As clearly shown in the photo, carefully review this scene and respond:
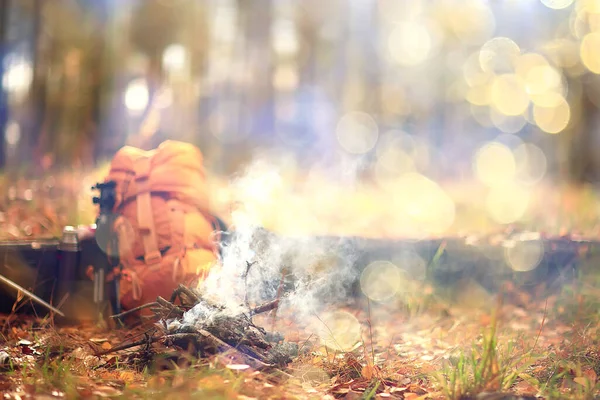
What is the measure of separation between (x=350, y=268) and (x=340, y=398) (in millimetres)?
2476

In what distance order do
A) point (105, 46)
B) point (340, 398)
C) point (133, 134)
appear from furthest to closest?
point (105, 46)
point (133, 134)
point (340, 398)

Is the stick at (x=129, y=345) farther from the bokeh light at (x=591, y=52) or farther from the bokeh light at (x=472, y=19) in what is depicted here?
the bokeh light at (x=472, y=19)

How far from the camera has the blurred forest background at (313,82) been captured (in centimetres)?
995

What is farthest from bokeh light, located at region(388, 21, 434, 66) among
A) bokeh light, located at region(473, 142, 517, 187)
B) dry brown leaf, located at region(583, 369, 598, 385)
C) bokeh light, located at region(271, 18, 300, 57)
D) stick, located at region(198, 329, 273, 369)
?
stick, located at region(198, 329, 273, 369)

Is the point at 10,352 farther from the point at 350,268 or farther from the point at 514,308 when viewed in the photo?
the point at 514,308

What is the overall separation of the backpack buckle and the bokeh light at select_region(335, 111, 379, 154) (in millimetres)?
10058

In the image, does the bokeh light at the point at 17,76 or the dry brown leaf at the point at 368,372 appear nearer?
the dry brown leaf at the point at 368,372

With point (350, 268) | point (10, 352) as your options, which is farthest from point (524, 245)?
point (10, 352)

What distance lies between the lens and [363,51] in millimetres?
14500

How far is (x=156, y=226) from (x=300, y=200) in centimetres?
519

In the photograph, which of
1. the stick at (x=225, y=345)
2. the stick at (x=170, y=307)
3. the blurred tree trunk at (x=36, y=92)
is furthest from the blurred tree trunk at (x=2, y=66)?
the stick at (x=225, y=345)

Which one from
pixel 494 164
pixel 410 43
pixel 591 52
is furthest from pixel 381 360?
pixel 410 43

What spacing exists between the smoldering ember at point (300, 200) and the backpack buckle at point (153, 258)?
3 centimetres

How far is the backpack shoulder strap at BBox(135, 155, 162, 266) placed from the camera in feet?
14.4
